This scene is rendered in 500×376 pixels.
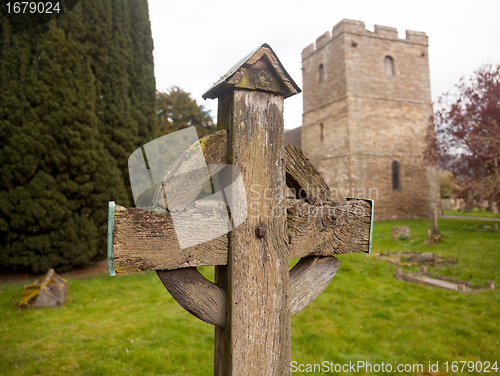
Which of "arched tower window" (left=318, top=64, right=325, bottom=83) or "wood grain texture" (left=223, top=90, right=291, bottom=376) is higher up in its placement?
"arched tower window" (left=318, top=64, right=325, bottom=83)

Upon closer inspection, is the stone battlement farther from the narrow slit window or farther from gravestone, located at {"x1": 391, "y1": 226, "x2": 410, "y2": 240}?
gravestone, located at {"x1": 391, "y1": 226, "x2": 410, "y2": 240}

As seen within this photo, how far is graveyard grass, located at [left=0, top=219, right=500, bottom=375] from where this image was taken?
3908 mm

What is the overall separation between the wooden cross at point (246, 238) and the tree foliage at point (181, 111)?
1516 cm

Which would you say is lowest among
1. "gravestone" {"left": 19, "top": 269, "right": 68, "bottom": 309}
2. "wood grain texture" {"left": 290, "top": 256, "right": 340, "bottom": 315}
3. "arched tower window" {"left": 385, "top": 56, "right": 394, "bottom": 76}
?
"gravestone" {"left": 19, "top": 269, "right": 68, "bottom": 309}

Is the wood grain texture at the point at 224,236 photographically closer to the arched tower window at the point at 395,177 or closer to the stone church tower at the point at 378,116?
the stone church tower at the point at 378,116

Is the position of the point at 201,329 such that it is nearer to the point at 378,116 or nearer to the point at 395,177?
the point at 378,116

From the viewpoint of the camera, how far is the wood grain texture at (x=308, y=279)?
1721 mm

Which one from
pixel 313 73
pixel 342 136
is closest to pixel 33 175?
pixel 342 136

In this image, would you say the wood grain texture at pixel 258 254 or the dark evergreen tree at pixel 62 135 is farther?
the dark evergreen tree at pixel 62 135

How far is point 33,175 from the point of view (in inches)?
290

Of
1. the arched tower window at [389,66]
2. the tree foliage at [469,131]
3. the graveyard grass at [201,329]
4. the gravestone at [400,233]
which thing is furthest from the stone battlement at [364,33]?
the graveyard grass at [201,329]

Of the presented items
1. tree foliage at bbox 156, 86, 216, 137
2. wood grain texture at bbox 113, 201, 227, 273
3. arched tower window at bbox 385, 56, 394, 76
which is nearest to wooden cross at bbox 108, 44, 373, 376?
wood grain texture at bbox 113, 201, 227, 273

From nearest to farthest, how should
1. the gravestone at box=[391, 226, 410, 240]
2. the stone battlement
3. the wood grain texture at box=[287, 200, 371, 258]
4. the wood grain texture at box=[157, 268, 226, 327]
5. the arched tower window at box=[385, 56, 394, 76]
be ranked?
1. the wood grain texture at box=[157, 268, 226, 327]
2. the wood grain texture at box=[287, 200, 371, 258]
3. the gravestone at box=[391, 226, 410, 240]
4. the stone battlement
5. the arched tower window at box=[385, 56, 394, 76]

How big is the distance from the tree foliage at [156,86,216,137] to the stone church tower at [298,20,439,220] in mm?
7930
